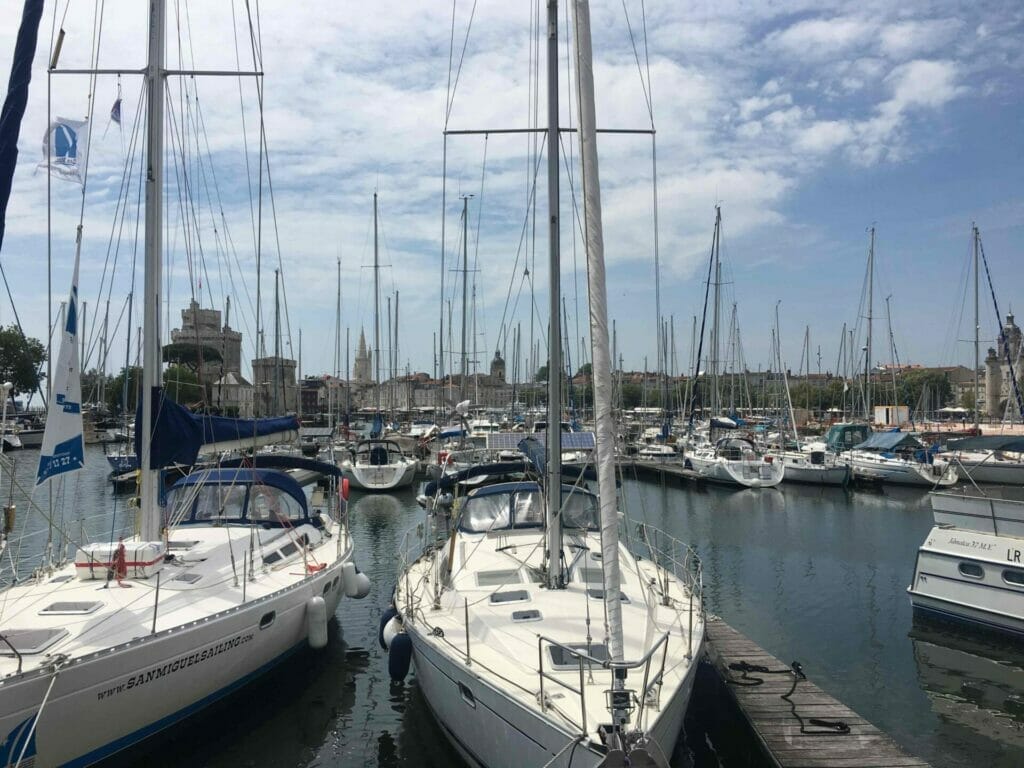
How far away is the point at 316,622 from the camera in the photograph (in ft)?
36.4

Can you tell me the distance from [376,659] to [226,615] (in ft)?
14.8

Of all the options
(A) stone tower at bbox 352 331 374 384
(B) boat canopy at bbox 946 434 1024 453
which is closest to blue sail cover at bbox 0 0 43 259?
(B) boat canopy at bbox 946 434 1024 453

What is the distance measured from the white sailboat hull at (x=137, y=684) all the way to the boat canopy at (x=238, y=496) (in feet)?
11.1

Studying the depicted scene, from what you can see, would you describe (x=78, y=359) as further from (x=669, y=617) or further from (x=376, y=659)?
(x=669, y=617)

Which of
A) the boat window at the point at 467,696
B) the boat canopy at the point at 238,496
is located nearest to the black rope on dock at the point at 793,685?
the boat window at the point at 467,696

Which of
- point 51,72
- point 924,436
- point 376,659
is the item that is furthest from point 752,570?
point 924,436

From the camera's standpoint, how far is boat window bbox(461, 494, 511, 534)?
12.8 meters

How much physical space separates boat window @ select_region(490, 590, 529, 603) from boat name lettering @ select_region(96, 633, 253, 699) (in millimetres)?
3304

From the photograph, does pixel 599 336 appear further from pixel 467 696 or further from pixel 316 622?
pixel 316 622

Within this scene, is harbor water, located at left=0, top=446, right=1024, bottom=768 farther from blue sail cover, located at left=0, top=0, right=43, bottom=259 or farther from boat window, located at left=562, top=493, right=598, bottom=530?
blue sail cover, located at left=0, top=0, right=43, bottom=259

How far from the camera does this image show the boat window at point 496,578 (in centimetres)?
1020

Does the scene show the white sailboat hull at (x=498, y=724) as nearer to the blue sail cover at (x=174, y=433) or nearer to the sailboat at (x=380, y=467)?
the blue sail cover at (x=174, y=433)

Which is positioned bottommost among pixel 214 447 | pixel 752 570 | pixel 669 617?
pixel 752 570

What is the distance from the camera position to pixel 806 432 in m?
71.4
